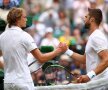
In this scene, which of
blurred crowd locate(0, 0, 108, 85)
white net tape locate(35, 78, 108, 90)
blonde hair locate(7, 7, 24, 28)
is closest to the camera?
blonde hair locate(7, 7, 24, 28)

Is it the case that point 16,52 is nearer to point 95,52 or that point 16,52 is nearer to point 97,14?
point 95,52

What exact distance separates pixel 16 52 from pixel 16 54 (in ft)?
0.10

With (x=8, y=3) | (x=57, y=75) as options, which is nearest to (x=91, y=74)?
(x=57, y=75)

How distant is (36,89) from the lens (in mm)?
9898

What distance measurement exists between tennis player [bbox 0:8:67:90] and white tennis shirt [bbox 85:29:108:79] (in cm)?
107

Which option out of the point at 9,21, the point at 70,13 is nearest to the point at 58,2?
the point at 70,13

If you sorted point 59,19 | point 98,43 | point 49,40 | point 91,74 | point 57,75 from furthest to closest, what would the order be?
point 59,19 < point 49,40 < point 57,75 < point 98,43 < point 91,74

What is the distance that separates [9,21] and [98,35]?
1.53m

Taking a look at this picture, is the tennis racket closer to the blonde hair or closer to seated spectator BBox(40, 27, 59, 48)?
the blonde hair

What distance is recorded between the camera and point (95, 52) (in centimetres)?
997

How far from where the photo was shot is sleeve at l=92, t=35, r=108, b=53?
9797 millimetres

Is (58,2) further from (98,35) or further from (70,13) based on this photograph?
(98,35)

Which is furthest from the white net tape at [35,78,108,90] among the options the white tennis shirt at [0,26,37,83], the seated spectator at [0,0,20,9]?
the seated spectator at [0,0,20,9]

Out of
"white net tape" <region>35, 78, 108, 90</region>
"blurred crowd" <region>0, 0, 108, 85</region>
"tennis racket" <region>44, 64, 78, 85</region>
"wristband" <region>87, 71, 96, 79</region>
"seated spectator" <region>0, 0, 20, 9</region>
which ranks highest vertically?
"seated spectator" <region>0, 0, 20, 9</region>
